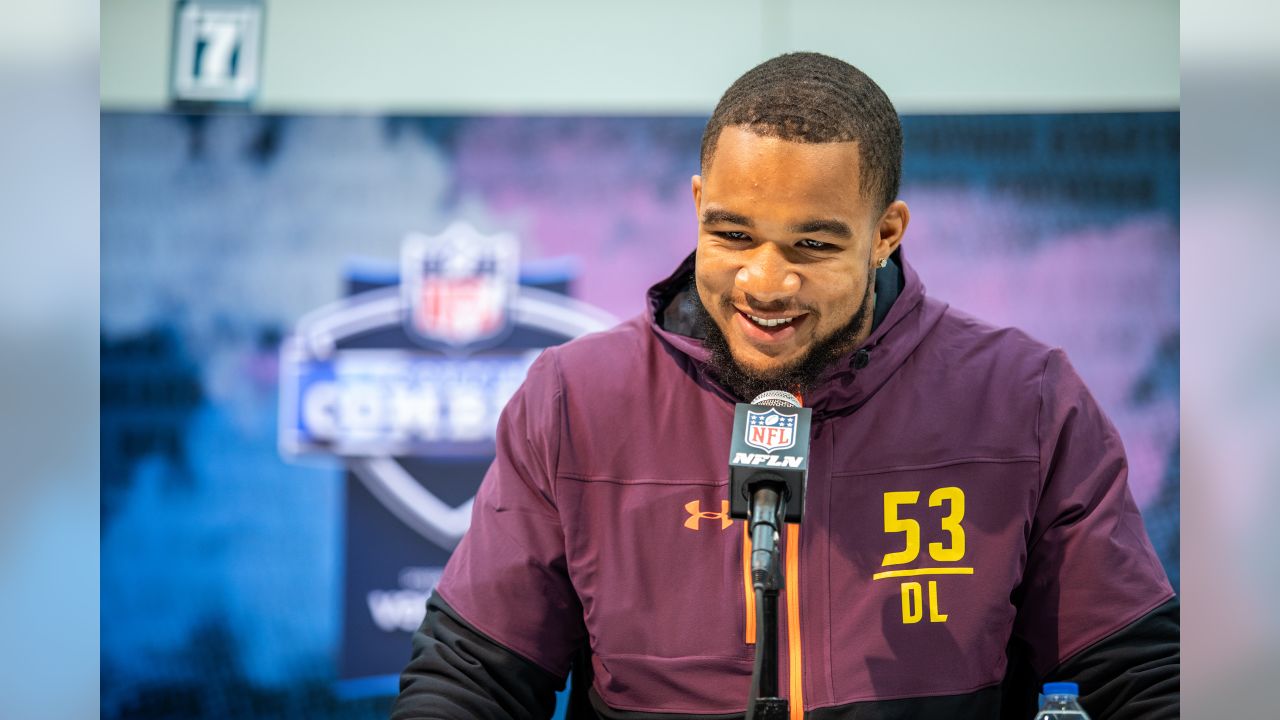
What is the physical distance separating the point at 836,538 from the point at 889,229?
39cm

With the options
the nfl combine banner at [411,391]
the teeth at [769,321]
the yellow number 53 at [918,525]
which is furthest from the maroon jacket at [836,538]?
the nfl combine banner at [411,391]

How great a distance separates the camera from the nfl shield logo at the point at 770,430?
1.10 meters

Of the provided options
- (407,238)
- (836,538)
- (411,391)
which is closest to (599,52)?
(407,238)

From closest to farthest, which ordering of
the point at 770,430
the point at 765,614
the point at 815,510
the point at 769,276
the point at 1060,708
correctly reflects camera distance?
the point at 765,614
the point at 770,430
the point at 1060,708
the point at 769,276
the point at 815,510

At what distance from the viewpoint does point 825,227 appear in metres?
1.37

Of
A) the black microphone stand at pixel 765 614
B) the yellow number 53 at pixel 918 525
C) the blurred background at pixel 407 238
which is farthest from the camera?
the blurred background at pixel 407 238

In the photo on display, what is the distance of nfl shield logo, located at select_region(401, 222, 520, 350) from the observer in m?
3.03

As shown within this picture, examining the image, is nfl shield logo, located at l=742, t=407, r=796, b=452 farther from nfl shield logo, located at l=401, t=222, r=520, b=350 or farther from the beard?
nfl shield logo, located at l=401, t=222, r=520, b=350

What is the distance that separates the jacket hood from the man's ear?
8cm

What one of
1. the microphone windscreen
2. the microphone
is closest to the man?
the microphone windscreen

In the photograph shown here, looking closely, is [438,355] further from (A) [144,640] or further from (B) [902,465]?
(B) [902,465]

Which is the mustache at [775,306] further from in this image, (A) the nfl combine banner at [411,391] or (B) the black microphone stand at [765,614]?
(A) the nfl combine banner at [411,391]

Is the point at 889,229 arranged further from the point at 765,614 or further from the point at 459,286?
the point at 459,286

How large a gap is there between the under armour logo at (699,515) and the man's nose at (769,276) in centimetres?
28
